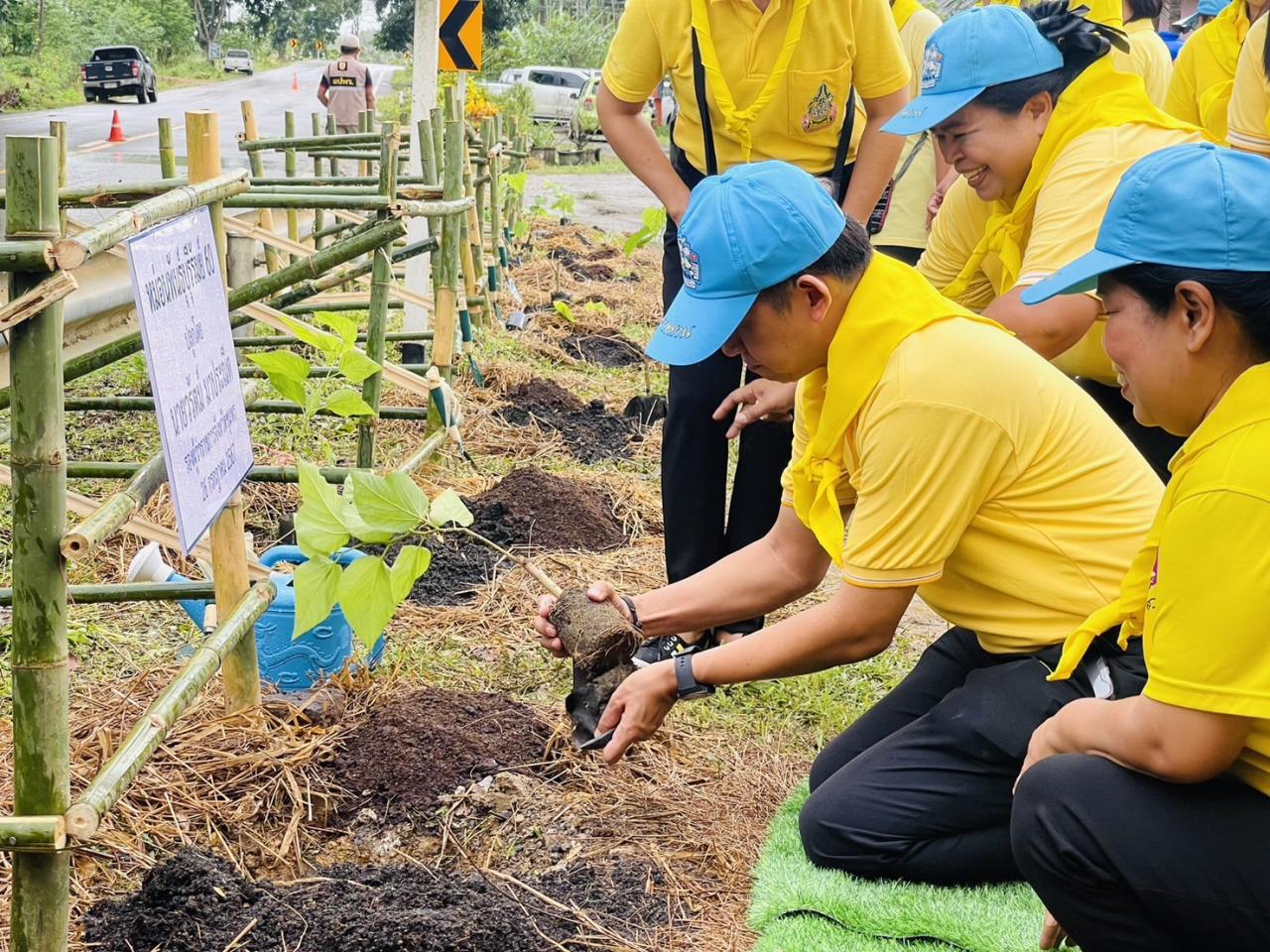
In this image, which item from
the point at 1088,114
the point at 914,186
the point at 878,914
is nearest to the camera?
the point at 878,914

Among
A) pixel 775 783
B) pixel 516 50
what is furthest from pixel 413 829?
pixel 516 50

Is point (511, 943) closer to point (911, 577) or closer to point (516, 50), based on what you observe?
point (911, 577)

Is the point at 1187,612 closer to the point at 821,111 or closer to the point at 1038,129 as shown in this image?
the point at 1038,129


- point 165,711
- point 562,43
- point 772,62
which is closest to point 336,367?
point 772,62

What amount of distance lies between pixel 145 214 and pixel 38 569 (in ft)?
2.04

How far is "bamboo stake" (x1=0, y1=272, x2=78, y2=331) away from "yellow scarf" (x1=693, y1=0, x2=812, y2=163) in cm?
203

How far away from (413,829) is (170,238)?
1.28 m

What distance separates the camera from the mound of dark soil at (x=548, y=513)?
4.54 metres

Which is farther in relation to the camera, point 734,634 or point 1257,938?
point 734,634

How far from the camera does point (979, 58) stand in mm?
2814

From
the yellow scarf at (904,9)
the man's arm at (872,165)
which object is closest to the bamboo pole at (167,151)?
the yellow scarf at (904,9)

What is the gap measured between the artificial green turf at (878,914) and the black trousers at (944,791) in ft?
0.15

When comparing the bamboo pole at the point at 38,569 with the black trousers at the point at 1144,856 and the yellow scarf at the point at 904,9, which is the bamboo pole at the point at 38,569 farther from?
the yellow scarf at the point at 904,9

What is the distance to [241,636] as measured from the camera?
272 cm
